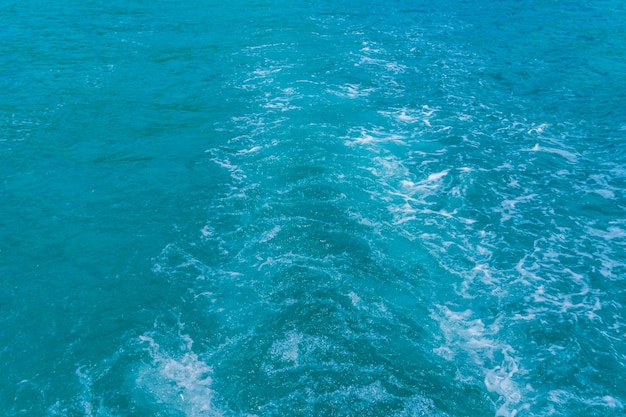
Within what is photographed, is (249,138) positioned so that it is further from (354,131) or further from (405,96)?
(405,96)

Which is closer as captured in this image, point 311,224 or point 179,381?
point 179,381

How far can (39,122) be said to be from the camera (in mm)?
53812

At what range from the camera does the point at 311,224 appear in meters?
41.8

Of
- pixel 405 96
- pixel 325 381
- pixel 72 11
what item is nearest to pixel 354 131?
pixel 405 96

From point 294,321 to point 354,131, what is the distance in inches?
997

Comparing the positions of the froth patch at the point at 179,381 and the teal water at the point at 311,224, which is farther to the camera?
the teal water at the point at 311,224

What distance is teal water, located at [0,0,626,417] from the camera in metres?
31.6

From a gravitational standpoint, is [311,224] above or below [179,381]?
above

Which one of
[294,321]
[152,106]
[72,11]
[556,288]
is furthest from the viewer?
[72,11]

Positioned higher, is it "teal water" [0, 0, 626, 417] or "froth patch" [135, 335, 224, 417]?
"teal water" [0, 0, 626, 417]

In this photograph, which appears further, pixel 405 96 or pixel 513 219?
pixel 405 96

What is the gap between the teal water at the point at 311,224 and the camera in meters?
31.6

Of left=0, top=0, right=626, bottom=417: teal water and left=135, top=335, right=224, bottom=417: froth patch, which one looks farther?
left=0, top=0, right=626, bottom=417: teal water

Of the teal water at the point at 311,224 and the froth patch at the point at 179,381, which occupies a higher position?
the teal water at the point at 311,224
